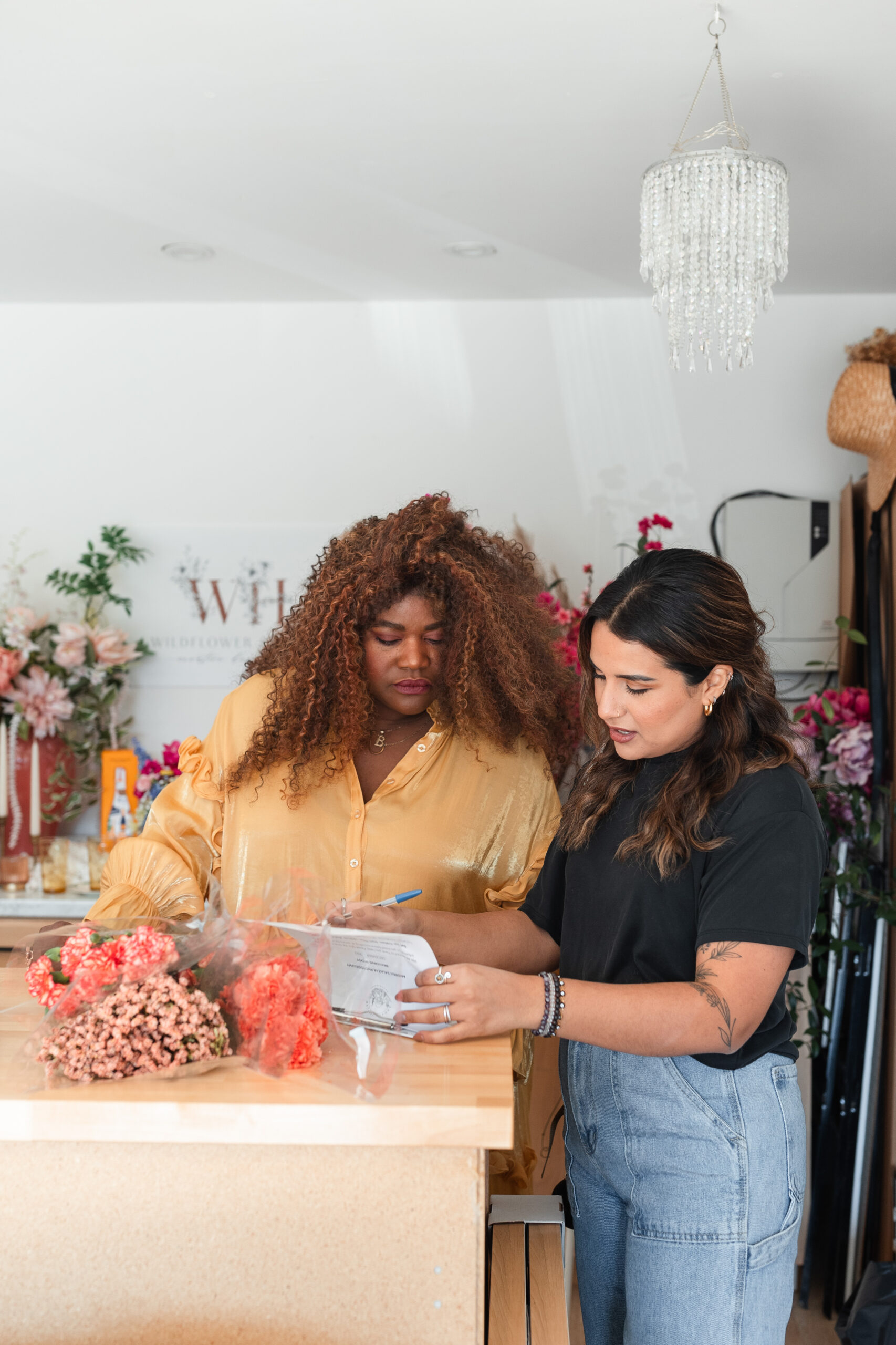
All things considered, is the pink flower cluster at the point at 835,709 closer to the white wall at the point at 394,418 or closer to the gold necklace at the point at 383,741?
the white wall at the point at 394,418

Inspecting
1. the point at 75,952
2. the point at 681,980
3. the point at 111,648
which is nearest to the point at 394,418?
the point at 111,648

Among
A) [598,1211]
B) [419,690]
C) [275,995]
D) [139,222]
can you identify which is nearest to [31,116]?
[139,222]

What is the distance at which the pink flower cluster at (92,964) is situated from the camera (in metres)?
1.15

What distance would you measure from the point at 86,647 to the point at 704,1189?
8.21 ft

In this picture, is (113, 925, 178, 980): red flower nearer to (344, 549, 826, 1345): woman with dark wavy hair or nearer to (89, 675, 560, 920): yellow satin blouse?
(344, 549, 826, 1345): woman with dark wavy hair

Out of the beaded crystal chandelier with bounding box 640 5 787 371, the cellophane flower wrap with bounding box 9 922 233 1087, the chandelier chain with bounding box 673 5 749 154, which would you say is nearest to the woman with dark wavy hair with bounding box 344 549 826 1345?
the cellophane flower wrap with bounding box 9 922 233 1087

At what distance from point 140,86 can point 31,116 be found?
0.29 meters

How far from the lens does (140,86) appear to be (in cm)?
218

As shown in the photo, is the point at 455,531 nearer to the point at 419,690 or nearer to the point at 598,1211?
the point at 419,690

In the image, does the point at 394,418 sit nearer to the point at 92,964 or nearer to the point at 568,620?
the point at 568,620

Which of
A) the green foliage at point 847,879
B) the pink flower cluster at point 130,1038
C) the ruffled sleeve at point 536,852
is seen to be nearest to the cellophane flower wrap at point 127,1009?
the pink flower cluster at point 130,1038

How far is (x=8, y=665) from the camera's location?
3246 mm

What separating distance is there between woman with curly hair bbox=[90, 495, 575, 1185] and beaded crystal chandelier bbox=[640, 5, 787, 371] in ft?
2.06

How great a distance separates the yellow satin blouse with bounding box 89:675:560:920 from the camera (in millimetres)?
1864
